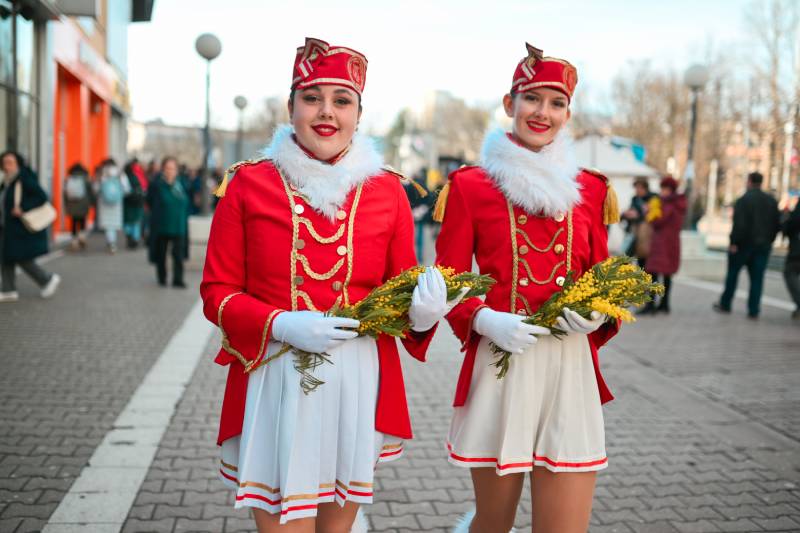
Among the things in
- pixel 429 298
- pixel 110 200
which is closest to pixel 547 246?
pixel 429 298

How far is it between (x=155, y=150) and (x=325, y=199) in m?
61.4

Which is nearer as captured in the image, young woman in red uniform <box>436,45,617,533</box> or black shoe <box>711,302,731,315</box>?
young woman in red uniform <box>436,45,617,533</box>

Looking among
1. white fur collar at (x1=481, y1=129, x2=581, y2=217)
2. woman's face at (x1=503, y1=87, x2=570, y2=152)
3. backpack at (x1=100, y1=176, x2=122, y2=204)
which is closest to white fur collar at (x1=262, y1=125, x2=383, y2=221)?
white fur collar at (x1=481, y1=129, x2=581, y2=217)

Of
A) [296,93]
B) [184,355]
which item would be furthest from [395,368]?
[184,355]

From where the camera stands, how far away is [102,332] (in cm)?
816

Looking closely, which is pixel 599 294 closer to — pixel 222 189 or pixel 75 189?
pixel 222 189

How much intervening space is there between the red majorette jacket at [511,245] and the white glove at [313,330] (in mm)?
675

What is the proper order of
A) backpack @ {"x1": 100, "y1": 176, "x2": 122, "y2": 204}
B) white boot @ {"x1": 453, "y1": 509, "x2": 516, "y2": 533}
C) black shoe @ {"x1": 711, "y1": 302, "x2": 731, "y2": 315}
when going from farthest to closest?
backpack @ {"x1": 100, "y1": 176, "x2": 122, "y2": 204}
black shoe @ {"x1": 711, "y1": 302, "x2": 731, "y2": 315}
white boot @ {"x1": 453, "y1": 509, "x2": 516, "y2": 533}

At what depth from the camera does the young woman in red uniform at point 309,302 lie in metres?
2.38

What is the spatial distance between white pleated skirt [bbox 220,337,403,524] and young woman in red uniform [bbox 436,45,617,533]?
513mm

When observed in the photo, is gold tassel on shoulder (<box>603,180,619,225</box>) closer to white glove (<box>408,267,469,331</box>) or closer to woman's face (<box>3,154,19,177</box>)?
white glove (<box>408,267,469,331</box>)

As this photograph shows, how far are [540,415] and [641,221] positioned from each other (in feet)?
28.8

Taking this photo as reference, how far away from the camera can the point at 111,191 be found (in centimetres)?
1573

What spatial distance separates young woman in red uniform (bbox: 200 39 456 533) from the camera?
93.5 inches
